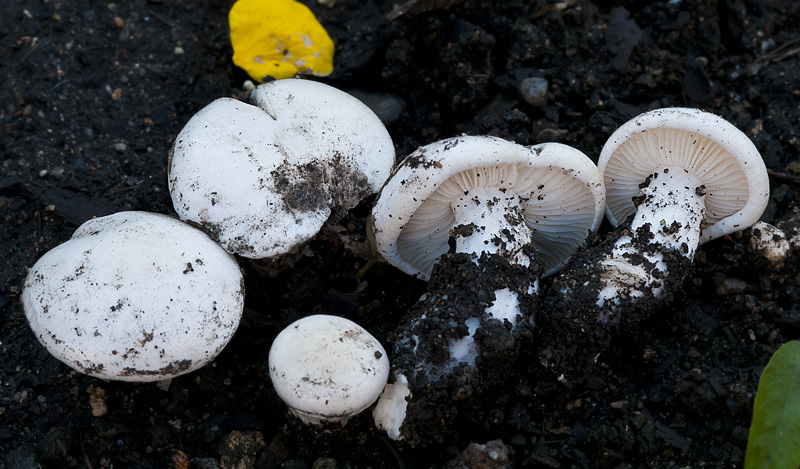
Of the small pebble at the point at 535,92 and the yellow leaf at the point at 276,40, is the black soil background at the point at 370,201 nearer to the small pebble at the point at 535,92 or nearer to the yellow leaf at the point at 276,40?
the small pebble at the point at 535,92

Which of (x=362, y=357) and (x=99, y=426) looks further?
(x=99, y=426)

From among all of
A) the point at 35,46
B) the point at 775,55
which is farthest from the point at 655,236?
the point at 35,46

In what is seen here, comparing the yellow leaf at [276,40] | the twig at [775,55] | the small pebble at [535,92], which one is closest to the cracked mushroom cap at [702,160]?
the small pebble at [535,92]

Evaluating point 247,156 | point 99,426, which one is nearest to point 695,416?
point 247,156

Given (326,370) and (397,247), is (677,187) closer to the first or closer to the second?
(397,247)

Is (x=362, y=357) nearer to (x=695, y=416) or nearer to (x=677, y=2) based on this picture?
(x=695, y=416)
